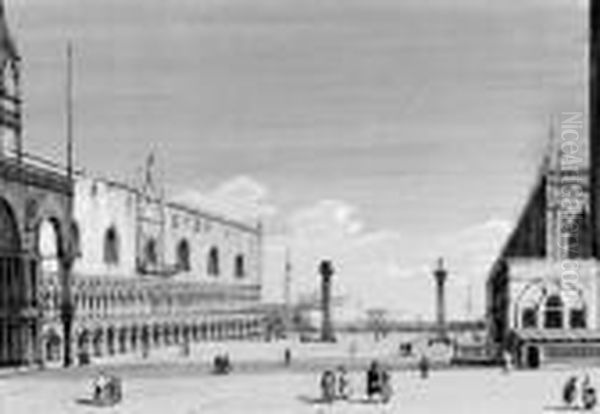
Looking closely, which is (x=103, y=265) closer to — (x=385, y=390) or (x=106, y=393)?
(x=106, y=393)

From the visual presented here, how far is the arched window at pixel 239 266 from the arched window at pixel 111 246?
4240 centimetres

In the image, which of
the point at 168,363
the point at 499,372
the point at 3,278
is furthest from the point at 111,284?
the point at 499,372

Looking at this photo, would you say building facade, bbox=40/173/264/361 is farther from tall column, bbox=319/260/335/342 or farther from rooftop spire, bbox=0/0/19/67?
rooftop spire, bbox=0/0/19/67

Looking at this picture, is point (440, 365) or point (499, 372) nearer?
point (499, 372)

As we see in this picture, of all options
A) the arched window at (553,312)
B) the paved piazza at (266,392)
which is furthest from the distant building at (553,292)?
the paved piazza at (266,392)

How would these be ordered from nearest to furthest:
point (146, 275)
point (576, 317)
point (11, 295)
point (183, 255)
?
point (11, 295)
point (576, 317)
point (146, 275)
point (183, 255)

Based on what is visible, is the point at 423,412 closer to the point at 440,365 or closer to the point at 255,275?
the point at 440,365

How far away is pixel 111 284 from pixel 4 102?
35360mm

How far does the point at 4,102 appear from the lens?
79062 millimetres

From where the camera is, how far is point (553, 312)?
8969 cm

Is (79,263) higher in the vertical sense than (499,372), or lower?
higher

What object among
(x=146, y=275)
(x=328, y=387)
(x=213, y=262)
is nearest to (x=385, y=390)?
(x=328, y=387)

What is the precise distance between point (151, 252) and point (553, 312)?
48724mm

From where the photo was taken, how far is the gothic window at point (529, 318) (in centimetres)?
9000
